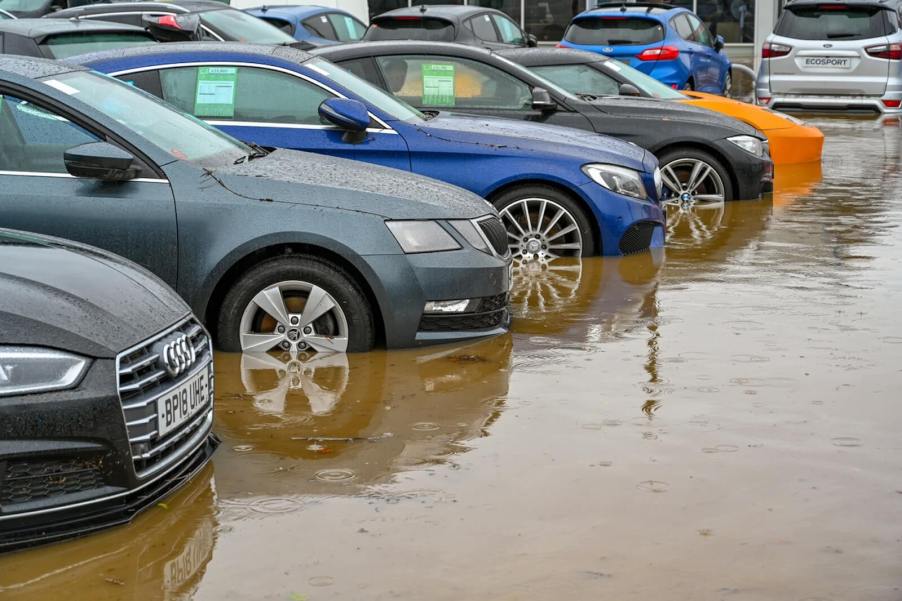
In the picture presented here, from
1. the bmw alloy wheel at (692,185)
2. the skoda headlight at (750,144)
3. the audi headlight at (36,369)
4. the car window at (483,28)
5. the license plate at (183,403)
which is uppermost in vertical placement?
the car window at (483,28)

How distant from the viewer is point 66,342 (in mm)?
4422

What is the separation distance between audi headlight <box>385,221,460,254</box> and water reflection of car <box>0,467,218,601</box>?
2.17 metres

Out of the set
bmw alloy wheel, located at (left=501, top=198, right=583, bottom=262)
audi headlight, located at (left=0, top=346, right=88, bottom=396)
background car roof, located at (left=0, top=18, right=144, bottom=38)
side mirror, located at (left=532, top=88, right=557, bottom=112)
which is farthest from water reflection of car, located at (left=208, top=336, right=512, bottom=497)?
background car roof, located at (left=0, top=18, right=144, bottom=38)

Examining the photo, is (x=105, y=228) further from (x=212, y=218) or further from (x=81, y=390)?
(x=81, y=390)

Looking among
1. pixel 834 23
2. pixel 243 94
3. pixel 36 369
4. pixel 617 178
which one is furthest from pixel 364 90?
pixel 834 23

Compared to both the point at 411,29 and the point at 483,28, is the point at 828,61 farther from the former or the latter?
the point at 411,29

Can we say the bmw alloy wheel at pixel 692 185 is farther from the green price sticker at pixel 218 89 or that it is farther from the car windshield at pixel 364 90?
the green price sticker at pixel 218 89

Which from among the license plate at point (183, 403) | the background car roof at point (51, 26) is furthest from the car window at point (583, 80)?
the license plate at point (183, 403)

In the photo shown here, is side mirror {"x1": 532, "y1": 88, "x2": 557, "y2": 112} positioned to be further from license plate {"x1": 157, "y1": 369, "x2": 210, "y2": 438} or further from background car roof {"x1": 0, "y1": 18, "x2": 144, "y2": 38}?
license plate {"x1": 157, "y1": 369, "x2": 210, "y2": 438}

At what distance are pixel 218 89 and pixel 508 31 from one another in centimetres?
1125

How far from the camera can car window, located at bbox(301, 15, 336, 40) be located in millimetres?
19672

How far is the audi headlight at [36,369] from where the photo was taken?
170 inches

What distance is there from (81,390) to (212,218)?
234 cm

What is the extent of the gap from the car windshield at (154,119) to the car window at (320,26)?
12552 millimetres
